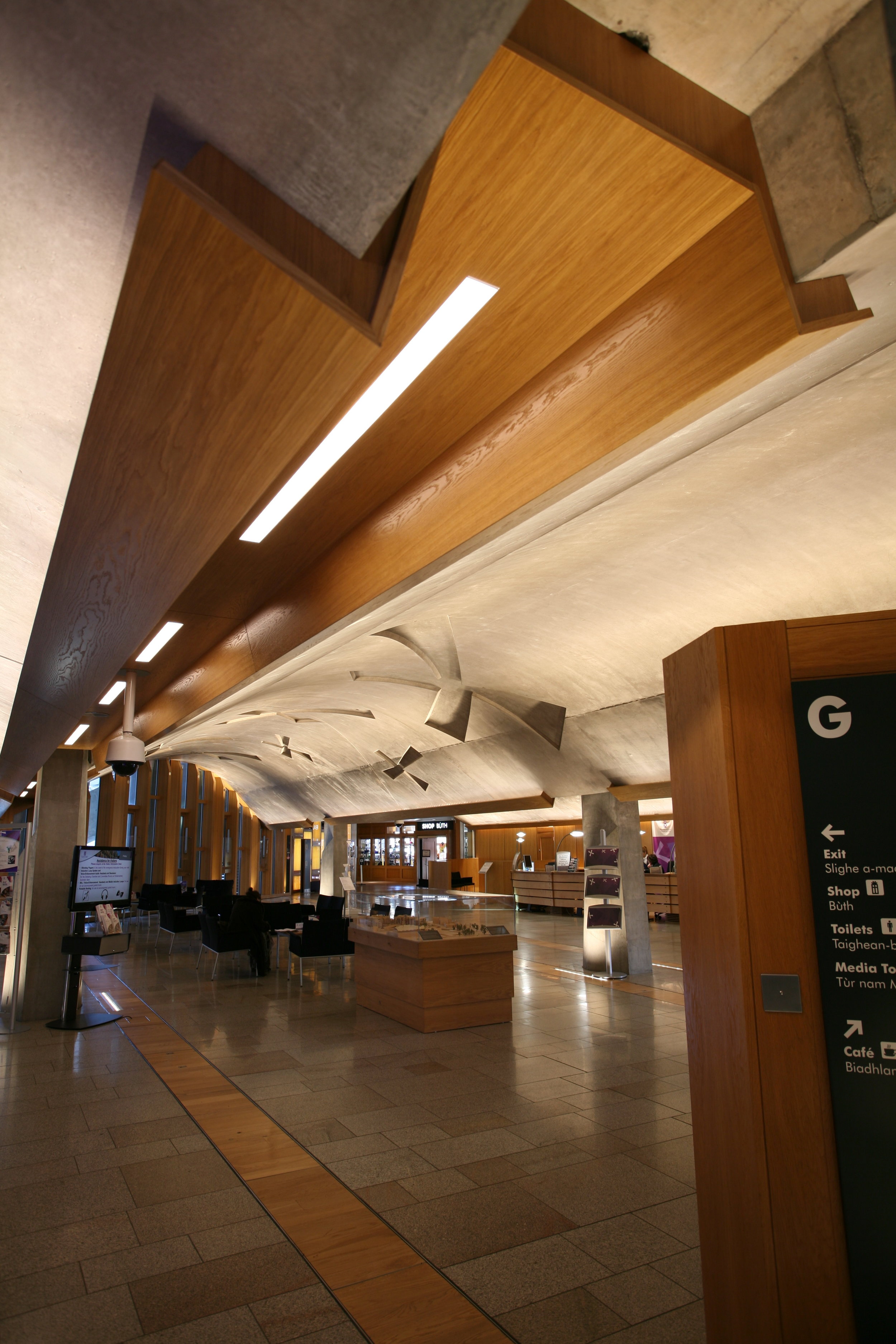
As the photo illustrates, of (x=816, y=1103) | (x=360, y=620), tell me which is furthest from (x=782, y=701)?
(x=360, y=620)

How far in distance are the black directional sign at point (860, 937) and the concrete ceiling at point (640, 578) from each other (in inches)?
58.2

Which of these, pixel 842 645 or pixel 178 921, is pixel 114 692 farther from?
pixel 842 645

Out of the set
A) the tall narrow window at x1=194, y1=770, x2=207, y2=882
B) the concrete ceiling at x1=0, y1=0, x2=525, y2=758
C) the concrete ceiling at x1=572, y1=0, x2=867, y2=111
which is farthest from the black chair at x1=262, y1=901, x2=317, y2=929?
the concrete ceiling at x1=0, y1=0, x2=525, y2=758

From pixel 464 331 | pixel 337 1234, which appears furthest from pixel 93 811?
pixel 464 331

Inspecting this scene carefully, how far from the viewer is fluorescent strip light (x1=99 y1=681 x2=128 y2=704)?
912 centimetres

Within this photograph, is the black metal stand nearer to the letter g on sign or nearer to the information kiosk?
the information kiosk

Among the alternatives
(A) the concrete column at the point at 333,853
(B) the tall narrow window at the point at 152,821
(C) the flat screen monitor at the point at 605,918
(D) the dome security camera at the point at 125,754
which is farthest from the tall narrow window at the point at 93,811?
(C) the flat screen monitor at the point at 605,918

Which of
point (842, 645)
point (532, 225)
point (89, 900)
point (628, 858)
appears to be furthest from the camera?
point (628, 858)

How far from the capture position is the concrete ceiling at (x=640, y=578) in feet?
13.8

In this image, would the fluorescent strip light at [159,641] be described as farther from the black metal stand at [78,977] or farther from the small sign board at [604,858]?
the small sign board at [604,858]

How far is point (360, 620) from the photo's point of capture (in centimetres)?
609

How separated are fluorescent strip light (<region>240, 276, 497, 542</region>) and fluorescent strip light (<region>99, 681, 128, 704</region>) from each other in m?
4.90

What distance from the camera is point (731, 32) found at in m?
2.28

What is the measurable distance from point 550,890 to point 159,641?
55.2 feet
